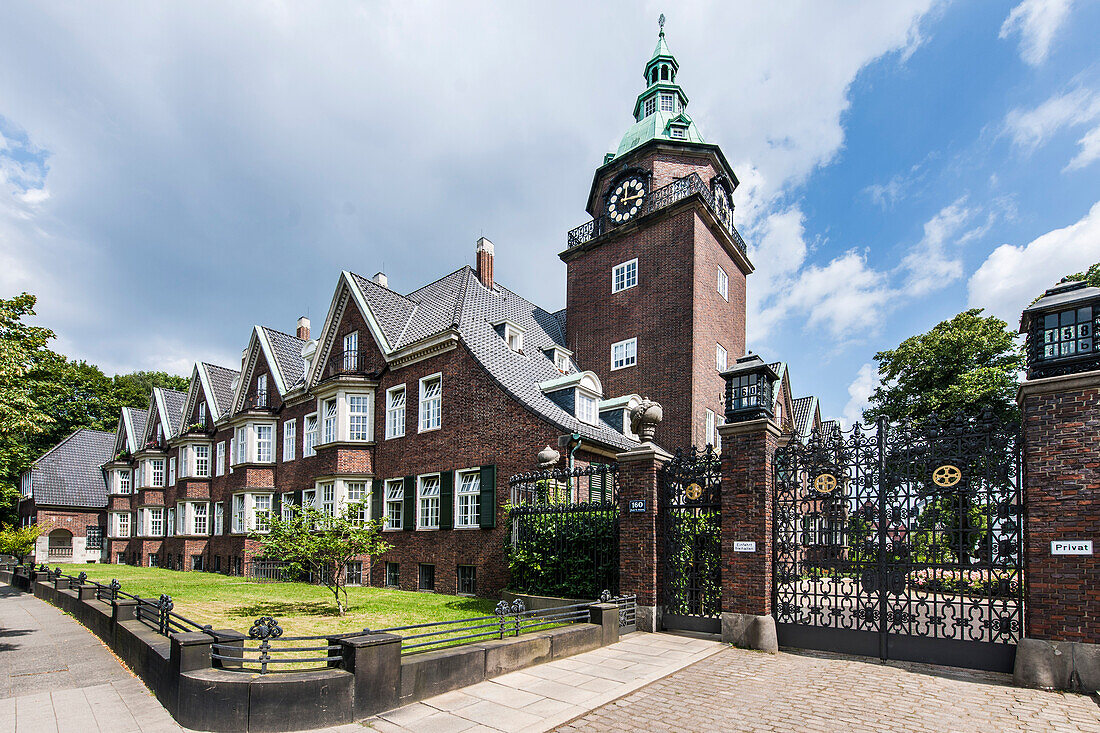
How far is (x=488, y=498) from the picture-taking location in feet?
57.7

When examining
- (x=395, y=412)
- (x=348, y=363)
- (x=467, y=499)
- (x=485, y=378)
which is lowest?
(x=467, y=499)

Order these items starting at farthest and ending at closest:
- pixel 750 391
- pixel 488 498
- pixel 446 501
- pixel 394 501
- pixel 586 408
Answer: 1. pixel 394 501
2. pixel 586 408
3. pixel 446 501
4. pixel 488 498
5. pixel 750 391

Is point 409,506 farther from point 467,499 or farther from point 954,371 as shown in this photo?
point 954,371

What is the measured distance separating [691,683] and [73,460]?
5368cm

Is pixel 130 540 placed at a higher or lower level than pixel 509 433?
lower

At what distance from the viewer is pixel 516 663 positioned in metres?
8.70

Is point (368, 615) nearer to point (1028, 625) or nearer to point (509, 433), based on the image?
point (509, 433)

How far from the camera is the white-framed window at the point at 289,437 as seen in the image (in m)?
26.8

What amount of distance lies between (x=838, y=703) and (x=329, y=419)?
2021cm

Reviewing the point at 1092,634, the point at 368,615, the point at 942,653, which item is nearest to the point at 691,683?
the point at 942,653

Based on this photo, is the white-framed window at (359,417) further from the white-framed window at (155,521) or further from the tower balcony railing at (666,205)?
the white-framed window at (155,521)

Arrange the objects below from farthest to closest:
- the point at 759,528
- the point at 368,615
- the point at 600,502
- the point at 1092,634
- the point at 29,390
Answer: the point at 368,615 < the point at 600,502 < the point at 29,390 < the point at 759,528 < the point at 1092,634

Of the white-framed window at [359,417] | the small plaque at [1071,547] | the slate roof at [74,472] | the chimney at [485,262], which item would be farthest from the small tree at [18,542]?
the small plaque at [1071,547]

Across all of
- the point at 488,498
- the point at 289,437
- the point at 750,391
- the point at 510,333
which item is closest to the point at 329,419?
the point at 289,437
